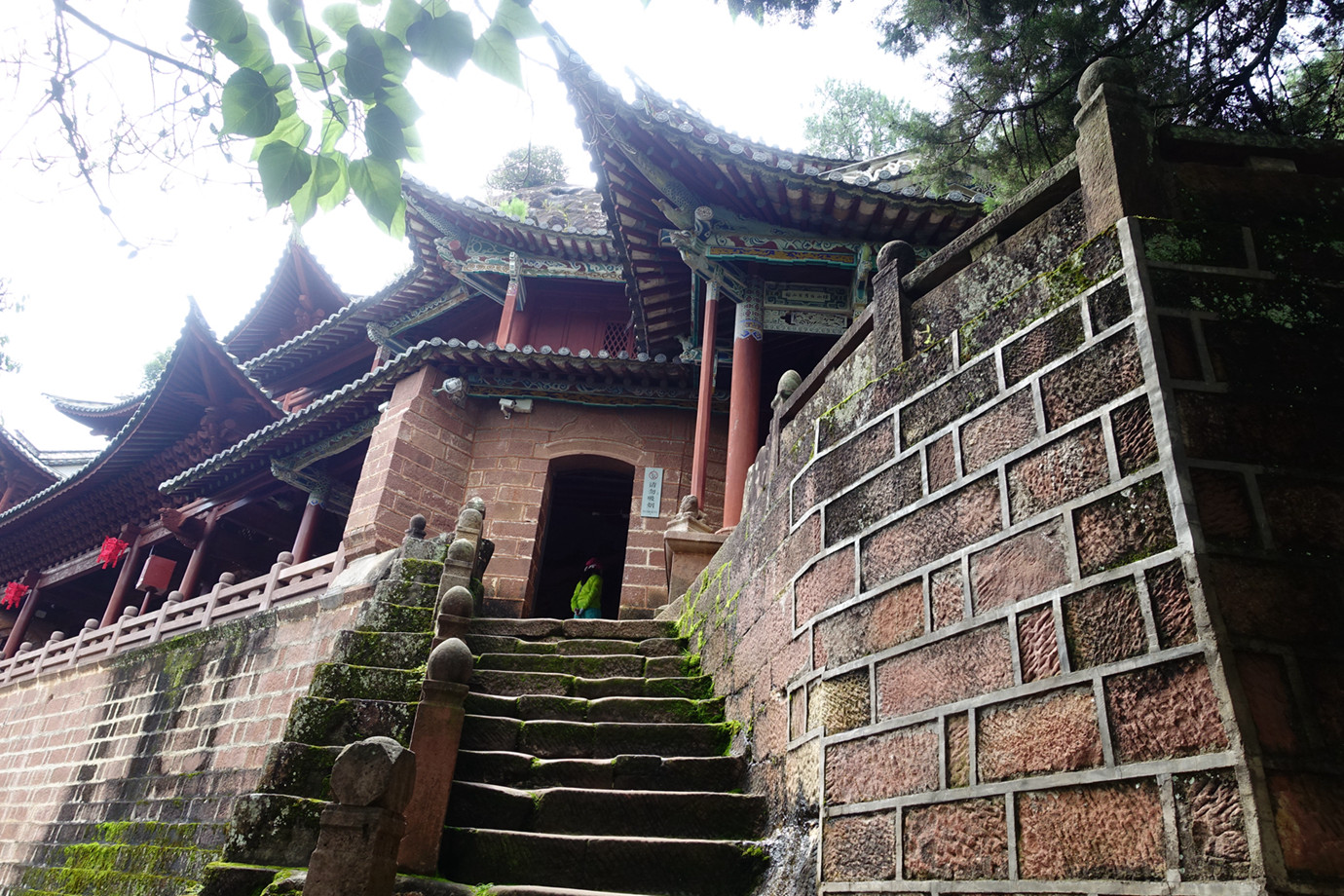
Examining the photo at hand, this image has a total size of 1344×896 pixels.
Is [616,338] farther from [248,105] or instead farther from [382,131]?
[248,105]

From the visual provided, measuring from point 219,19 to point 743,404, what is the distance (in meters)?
6.54

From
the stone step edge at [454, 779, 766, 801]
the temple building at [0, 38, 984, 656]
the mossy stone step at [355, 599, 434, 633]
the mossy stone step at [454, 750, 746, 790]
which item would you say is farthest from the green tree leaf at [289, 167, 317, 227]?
the temple building at [0, 38, 984, 656]

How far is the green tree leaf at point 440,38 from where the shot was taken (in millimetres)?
1947

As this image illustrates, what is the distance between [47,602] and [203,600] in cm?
1021

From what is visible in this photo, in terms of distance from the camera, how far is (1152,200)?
279cm

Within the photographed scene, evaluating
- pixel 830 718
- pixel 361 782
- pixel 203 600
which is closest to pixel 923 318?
pixel 830 718

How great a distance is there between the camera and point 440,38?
76.8 inches

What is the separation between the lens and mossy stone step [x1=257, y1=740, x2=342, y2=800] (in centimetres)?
470

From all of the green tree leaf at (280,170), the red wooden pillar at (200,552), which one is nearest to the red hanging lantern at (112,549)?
the red wooden pillar at (200,552)

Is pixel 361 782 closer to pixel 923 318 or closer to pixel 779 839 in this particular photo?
pixel 779 839

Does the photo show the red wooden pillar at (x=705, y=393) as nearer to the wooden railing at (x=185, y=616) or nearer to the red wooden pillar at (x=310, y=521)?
the wooden railing at (x=185, y=616)

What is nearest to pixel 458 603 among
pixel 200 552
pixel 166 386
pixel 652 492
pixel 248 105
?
pixel 248 105

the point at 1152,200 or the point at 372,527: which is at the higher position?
the point at 372,527

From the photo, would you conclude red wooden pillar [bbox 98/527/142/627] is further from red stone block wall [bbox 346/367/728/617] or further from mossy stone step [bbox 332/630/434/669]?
mossy stone step [bbox 332/630/434/669]
